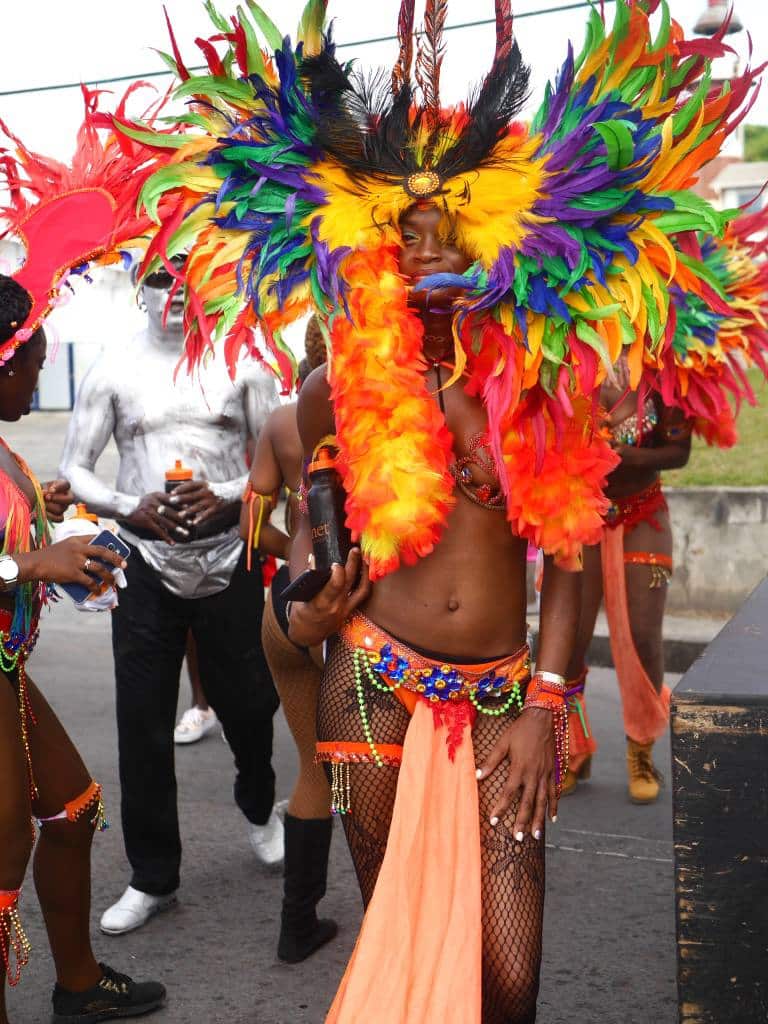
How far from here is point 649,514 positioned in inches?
219

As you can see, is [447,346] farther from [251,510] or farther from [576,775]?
[576,775]

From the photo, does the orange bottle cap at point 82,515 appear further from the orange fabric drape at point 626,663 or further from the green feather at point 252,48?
the orange fabric drape at point 626,663

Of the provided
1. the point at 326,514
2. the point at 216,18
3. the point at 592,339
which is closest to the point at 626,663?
the point at 326,514

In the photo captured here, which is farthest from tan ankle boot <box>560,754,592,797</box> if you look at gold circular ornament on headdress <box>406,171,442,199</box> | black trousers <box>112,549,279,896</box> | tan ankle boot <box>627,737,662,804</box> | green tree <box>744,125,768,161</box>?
green tree <box>744,125,768,161</box>

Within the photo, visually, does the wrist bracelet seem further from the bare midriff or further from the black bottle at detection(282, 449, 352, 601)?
the black bottle at detection(282, 449, 352, 601)

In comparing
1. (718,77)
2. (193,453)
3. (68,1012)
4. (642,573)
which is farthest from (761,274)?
(718,77)

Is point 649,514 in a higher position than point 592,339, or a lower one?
lower

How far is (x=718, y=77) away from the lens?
11.9 meters

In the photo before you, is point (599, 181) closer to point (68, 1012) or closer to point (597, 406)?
point (597, 406)

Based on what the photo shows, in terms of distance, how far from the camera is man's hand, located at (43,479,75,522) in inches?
144

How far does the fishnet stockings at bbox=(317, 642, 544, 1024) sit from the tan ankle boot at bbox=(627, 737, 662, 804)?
2725mm

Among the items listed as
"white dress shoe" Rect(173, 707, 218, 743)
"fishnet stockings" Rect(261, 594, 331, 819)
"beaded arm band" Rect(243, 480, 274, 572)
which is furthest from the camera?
"white dress shoe" Rect(173, 707, 218, 743)

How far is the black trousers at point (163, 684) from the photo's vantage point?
14.1 ft

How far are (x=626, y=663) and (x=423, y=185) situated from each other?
124 inches
